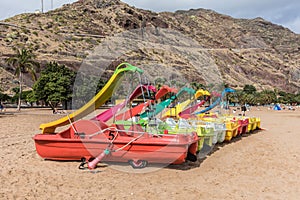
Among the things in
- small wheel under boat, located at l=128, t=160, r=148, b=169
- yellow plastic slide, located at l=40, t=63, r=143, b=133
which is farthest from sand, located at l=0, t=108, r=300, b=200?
yellow plastic slide, located at l=40, t=63, r=143, b=133

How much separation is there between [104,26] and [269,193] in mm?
114315

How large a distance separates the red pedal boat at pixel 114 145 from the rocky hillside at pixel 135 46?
43.3 m

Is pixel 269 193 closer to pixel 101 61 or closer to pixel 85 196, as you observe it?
pixel 85 196

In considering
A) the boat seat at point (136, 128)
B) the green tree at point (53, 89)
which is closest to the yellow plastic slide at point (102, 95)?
the boat seat at point (136, 128)

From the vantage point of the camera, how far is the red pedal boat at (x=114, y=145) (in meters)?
8.82

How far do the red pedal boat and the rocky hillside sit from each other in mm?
43310

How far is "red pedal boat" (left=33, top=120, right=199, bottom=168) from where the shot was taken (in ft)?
28.9

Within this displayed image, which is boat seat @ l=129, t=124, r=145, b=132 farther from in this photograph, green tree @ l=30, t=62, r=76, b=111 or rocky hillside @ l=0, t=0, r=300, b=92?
rocky hillside @ l=0, t=0, r=300, b=92

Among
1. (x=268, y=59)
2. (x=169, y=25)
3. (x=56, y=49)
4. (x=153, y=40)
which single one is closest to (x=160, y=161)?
(x=56, y=49)

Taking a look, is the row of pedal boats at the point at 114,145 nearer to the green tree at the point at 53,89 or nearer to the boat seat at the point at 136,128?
the boat seat at the point at 136,128

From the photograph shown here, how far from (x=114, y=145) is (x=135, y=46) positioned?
271 ft

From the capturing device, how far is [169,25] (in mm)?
152375

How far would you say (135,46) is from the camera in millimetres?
89938

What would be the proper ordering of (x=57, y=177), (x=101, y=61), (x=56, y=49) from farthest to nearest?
(x=56, y=49) → (x=101, y=61) → (x=57, y=177)
